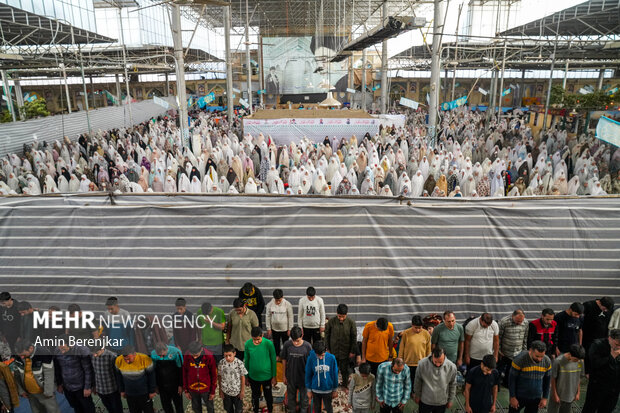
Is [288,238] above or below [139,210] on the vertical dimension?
below

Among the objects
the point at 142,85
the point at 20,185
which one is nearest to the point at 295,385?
the point at 20,185

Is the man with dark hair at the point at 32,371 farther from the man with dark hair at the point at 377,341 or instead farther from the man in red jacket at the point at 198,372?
the man with dark hair at the point at 377,341

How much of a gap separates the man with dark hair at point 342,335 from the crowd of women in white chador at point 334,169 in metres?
4.06

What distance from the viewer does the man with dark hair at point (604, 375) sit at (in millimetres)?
3650

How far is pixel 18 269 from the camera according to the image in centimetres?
421

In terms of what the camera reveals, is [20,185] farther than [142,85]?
No

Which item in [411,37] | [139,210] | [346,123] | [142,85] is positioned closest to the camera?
[139,210]

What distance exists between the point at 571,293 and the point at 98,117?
21.2m

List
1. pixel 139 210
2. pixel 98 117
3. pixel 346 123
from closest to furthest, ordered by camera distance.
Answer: pixel 139 210 < pixel 346 123 < pixel 98 117

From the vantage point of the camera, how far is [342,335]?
4.11 m

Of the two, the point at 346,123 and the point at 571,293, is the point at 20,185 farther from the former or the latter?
the point at 571,293

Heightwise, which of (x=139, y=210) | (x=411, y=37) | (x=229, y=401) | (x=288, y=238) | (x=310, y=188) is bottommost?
(x=229, y=401)

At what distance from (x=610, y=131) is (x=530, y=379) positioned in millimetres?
4635

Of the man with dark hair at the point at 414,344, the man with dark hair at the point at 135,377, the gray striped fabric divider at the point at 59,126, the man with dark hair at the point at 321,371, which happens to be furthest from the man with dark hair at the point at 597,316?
the gray striped fabric divider at the point at 59,126
